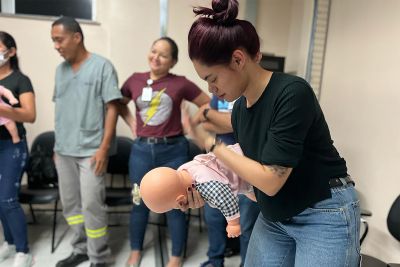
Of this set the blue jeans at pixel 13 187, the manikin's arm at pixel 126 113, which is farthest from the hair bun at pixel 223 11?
the blue jeans at pixel 13 187

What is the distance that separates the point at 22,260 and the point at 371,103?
262cm

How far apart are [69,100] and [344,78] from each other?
1.99 m

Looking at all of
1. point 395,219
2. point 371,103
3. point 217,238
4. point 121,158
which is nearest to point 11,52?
point 121,158

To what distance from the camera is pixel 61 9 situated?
3012mm

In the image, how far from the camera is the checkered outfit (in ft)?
4.09

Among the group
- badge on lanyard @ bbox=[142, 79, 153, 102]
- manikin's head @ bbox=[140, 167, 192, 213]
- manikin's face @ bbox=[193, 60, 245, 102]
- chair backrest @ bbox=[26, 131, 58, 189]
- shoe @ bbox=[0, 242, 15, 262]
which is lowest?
shoe @ bbox=[0, 242, 15, 262]

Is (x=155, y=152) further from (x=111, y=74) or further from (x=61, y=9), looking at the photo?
(x=61, y=9)

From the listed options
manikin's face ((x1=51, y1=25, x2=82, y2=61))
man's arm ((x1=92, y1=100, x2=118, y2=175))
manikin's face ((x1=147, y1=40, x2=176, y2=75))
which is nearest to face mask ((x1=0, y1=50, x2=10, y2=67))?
manikin's face ((x1=51, y1=25, x2=82, y2=61))

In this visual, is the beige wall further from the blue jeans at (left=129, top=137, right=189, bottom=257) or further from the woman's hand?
the woman's hand

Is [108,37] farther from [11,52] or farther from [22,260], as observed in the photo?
[22,260]

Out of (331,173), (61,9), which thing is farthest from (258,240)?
(61,9)

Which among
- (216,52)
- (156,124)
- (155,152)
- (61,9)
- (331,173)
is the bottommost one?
(155,152)

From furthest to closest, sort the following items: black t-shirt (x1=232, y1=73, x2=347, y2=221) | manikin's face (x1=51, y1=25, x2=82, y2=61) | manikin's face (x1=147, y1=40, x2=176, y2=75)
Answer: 1. manikin's face (x1=147, y1=40, x2=176, y2=75)
2. manikin's face (x1=51, y1=25, x2=82, y2=61)
3. black t-shirt (x1=232, y1=73, x2=347, y2=221)

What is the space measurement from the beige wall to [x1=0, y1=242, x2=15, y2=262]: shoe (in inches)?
100
